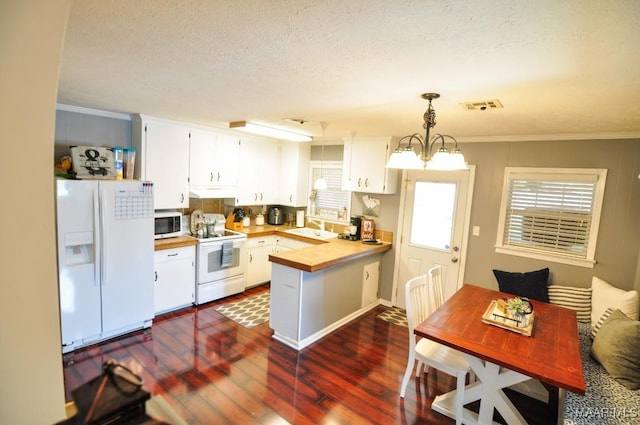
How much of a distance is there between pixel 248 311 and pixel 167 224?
147cm

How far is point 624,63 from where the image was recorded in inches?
56.5

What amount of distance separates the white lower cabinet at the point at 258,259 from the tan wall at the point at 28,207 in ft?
12.2

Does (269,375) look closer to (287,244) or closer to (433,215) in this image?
(287,244)

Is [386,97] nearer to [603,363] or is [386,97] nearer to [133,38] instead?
[133,38]

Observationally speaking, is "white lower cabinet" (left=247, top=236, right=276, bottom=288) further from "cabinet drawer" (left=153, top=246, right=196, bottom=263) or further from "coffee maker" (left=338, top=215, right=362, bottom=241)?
"coffee maker" (left=338, top=215, right=362, bottom=241)

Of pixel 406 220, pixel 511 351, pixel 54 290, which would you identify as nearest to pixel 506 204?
pixel 406 220

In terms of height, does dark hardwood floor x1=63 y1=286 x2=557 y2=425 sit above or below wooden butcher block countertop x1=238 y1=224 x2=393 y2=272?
below

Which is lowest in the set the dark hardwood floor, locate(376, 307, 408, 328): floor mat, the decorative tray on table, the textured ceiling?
the dark hardwood floor

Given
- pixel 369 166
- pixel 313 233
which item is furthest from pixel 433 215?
pixel 313 233

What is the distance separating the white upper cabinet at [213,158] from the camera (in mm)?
4105

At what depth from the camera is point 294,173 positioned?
5113 millimetres

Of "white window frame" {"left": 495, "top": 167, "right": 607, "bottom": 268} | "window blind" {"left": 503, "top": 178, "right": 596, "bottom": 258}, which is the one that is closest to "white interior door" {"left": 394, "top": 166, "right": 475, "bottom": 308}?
"white window frame" {"left": 495, "top": 167, "right": 607, "bottom": 268}

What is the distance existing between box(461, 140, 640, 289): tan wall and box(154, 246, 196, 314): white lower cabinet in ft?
11.2

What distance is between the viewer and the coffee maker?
444 centimetres
